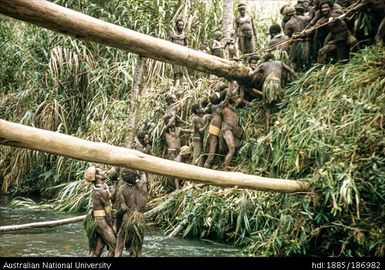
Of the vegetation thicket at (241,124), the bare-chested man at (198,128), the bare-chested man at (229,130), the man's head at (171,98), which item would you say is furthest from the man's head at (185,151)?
the man's head at (171,98)

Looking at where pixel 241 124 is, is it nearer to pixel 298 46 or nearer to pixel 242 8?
pixel 298 46

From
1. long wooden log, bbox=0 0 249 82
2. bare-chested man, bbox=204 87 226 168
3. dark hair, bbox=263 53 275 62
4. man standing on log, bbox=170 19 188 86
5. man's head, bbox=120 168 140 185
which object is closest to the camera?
long wooden log, bbox=0 0 249 82

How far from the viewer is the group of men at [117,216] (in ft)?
18.9

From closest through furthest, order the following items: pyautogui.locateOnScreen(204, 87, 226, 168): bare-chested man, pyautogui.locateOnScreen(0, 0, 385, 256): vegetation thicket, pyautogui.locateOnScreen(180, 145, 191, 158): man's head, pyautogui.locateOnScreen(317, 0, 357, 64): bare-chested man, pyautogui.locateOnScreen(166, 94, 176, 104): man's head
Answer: pyautogui.locateOnScreen(0, 0, 385, 256): vegetation thicket → pyautogui.locateOnScreen(317, 0, 357, 64): bare-chested man → pyautogui.locateOnScreen(204, 87, 226, 168): bare-chested man → pyautogui.locateOnScreen(180, 145, 191, 158): man's head → pyautogui.locateOnScreen(166, 94, 176, 104): man's head

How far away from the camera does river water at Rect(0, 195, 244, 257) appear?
21.4ft

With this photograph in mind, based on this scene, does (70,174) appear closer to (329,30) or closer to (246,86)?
(246,86)

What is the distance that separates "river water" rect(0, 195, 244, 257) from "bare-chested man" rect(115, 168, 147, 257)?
49cm

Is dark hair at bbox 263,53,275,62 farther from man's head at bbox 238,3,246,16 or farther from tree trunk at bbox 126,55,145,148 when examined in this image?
man's head at bbox 238,3,246,16

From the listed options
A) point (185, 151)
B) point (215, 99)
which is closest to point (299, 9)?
point (215, 99)

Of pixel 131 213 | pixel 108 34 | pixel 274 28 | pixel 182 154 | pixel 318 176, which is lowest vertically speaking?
pixel 131 213

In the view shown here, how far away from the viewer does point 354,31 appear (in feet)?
24.9

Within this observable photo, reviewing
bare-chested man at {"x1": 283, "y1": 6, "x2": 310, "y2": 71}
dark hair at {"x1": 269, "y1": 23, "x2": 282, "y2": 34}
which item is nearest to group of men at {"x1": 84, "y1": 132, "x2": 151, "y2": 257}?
bare-chested man at {"x1": 283, "y1": 6, "x2": 310, "y2": 71}

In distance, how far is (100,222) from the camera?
5738 mm

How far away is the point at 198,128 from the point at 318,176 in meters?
3.23
